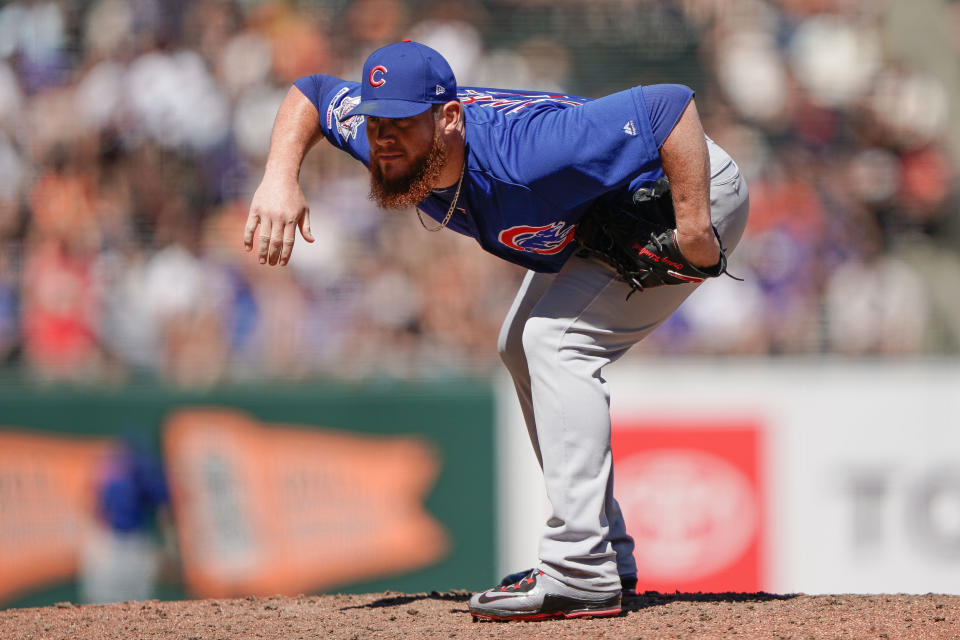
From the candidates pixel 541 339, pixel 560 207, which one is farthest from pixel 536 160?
pixel 541 339

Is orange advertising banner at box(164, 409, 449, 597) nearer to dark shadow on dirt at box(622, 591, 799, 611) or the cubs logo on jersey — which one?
dark shadow on dirt at box(622, 591, 799, 611)

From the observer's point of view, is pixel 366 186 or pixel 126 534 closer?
pixel 126 534

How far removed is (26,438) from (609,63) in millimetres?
4848

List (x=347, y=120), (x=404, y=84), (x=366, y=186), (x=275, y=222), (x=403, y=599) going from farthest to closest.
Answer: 1. (x=366, y=186)
2. (x=403, y=599)
3. (x=347, y=120)
4. (x=275, y=222)
5. (x=404, y=84)

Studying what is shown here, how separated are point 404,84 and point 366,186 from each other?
500cm

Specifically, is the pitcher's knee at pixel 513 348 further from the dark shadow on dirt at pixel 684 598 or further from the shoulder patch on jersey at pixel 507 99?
the dark shadow on dirt at pixel 684 598

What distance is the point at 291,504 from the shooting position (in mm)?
7613

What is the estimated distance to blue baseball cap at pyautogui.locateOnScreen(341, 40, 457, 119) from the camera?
3359mm

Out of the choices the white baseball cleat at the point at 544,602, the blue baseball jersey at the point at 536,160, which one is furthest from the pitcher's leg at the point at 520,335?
the white baseball cleat at the point at 544,602

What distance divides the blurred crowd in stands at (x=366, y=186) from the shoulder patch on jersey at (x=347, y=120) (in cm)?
397

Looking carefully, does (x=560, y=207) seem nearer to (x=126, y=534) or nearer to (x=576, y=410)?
(x=576, y=410)

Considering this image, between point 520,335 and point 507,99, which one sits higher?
point 507,99

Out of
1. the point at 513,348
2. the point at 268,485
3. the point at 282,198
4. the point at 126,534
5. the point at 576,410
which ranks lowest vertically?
the point at 126,534

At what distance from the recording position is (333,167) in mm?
8391
